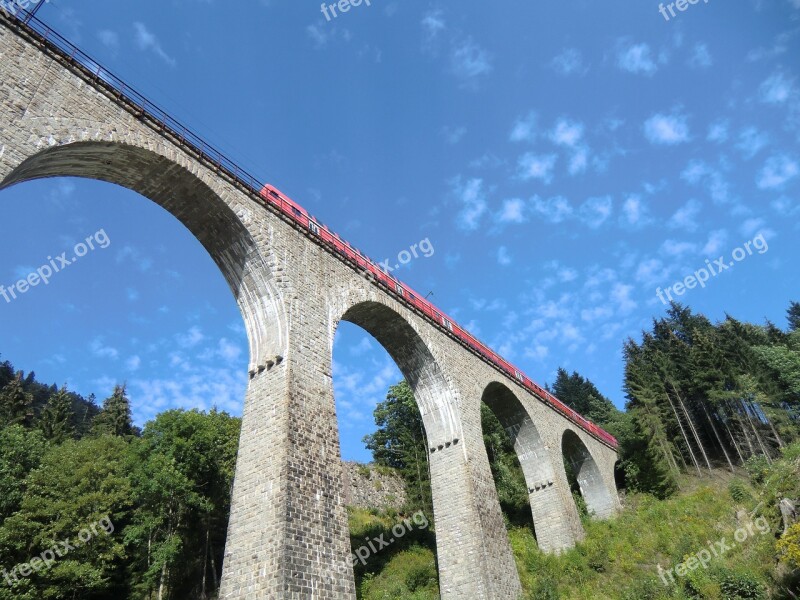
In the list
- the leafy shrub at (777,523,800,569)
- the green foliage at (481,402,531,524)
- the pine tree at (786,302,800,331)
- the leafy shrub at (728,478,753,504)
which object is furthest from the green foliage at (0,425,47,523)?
the pine tree at (786,302,800,331)

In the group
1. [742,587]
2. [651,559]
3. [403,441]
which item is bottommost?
[742,587]

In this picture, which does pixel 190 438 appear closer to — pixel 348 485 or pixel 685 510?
pixel 348 485

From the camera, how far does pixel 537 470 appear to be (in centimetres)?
2331

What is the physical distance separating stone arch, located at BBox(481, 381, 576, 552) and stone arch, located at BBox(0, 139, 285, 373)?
1236cm

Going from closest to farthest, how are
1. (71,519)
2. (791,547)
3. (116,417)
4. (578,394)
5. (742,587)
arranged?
(791,547), (742,587), (71,519), (116,417), (578,394)

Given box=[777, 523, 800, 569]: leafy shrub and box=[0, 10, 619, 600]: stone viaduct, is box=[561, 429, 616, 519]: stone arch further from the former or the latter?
box=[777, 523, 800, 569]: leafy shrub

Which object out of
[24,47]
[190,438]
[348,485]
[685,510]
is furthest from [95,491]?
[685,510]

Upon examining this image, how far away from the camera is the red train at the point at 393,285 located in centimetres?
1457

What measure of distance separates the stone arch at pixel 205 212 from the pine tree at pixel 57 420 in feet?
94.7

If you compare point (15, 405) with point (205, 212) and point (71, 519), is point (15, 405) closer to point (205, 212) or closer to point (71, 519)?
point (71, 519)

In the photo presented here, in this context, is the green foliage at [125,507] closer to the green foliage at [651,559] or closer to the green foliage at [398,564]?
the green foliage at [398,564]

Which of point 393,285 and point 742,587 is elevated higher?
point 393,285

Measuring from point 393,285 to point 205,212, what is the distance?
7.29m

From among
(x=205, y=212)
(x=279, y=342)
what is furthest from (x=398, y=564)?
(x=205, y=212)
